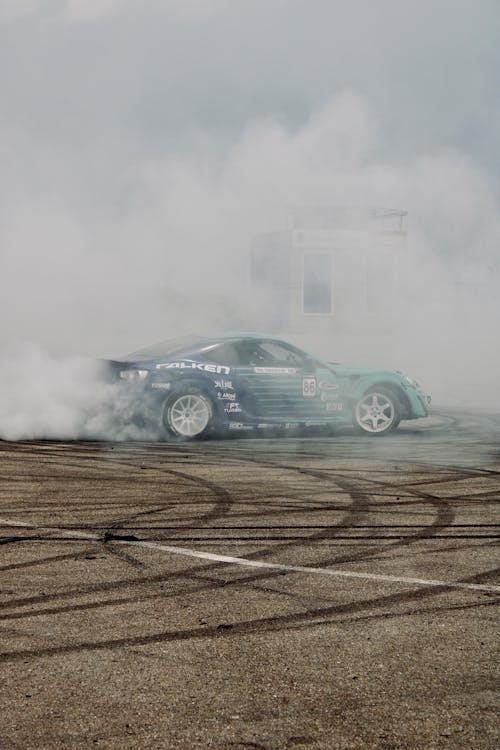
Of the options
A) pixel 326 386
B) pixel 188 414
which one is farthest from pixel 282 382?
pixel 188 414

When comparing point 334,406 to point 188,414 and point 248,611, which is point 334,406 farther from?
point 248,611

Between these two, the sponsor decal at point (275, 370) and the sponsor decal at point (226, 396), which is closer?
the sponsor decal at point (226, 396)

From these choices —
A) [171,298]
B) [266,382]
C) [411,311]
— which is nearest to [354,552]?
[266,382]

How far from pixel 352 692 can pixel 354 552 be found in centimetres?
231

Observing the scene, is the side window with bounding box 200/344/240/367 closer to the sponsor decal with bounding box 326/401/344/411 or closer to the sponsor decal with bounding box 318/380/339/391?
the sponsor decal with bounding box 318/380/339/391

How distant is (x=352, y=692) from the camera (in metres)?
3.96

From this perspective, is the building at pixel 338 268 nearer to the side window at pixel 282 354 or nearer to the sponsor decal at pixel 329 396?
the side window at pixel 282 354

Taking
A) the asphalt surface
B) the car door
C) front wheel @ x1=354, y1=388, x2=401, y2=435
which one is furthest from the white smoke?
the asphalt surface

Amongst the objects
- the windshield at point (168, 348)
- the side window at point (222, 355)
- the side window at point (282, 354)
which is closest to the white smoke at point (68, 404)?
the windshield at point (168, 348)

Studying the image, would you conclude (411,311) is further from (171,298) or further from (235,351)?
(235,351)

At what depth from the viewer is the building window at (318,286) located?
737 inches

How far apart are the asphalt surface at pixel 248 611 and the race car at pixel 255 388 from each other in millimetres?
2989

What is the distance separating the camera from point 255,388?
41.5 feet

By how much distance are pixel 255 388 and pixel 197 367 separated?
0.74 m
